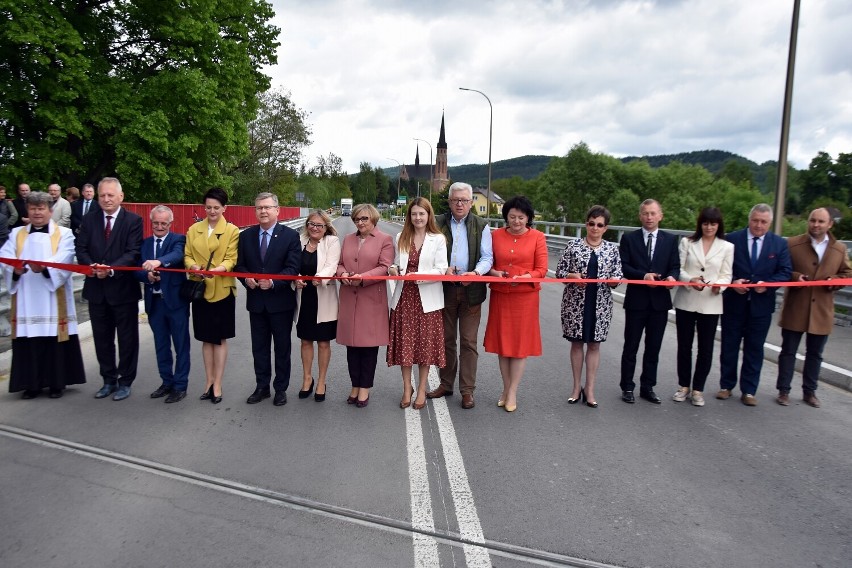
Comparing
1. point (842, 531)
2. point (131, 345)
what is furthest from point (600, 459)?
point (131, 345)

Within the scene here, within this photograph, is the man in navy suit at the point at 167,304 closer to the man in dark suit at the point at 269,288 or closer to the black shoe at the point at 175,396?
the black shoe at the point at 175,396

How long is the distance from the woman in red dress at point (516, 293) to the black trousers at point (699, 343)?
1.59 metres

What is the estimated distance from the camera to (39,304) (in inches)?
219

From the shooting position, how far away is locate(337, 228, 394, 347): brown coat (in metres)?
5.43

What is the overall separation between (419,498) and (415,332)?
6.47ft

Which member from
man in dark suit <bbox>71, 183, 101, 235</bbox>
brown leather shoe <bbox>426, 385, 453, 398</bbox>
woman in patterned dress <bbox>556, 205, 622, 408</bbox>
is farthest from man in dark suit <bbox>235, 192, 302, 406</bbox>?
man in dark suit <bbox>71, 183, 101, 235</bbox>

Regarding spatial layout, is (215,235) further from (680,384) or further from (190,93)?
(190,93)

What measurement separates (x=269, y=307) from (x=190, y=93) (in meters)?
19.0

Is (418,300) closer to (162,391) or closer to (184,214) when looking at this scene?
(162,391)

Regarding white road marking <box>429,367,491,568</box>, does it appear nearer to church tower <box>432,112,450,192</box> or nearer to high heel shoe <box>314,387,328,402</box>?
high heel shoe <box>314,387,328,402</box>

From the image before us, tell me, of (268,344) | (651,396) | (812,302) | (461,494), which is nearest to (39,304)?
(268,344)

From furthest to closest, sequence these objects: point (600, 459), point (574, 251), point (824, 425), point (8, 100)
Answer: point (8, 100) < point (574, 251) < point (824, 425) < point (600, 459)

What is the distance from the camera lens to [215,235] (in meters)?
5.57

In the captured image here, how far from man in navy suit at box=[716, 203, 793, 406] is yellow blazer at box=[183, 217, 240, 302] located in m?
4.83
